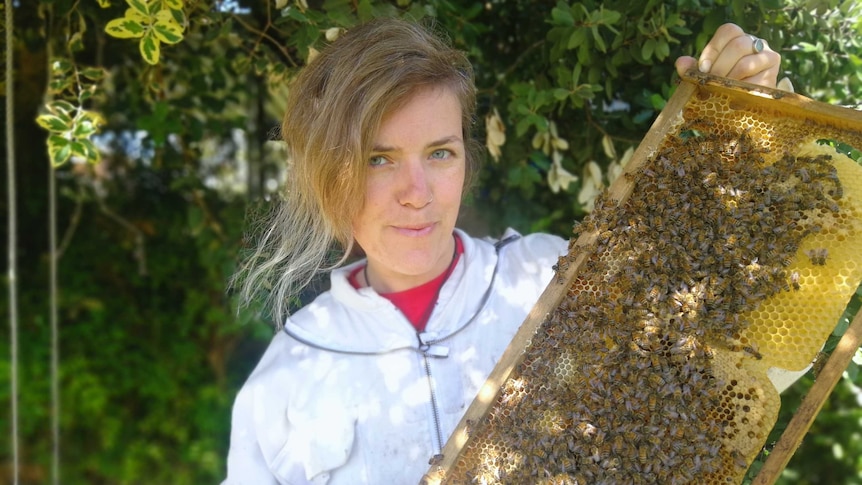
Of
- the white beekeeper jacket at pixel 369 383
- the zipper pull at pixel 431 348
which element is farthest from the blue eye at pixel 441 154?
the zipper pull at pixel 431 348

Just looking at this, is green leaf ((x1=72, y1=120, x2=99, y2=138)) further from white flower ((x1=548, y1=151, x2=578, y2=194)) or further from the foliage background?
white flower ((x1=548, y1=151, x2=578, y2=194))

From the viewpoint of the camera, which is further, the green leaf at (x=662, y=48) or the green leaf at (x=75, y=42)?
the green leaf at (x=75, y=42)

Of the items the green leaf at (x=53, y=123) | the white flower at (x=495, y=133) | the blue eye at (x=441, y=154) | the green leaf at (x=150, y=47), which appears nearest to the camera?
the blue eye at (x=441, y=154)

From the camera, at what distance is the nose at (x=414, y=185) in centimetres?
200

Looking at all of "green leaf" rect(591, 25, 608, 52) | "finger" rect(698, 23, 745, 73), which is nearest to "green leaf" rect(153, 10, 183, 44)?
"green leaf" rect(591, 25, 608, 52)

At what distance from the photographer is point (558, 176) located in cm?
279

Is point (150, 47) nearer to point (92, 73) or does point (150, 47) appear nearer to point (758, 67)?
point (92, 73)

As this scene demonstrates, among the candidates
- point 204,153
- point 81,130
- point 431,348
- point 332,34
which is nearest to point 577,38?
point 332,34

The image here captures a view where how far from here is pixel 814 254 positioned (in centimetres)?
179

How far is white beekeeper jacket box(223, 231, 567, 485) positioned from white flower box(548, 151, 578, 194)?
58cm

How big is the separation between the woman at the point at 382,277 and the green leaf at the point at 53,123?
37.9 inches

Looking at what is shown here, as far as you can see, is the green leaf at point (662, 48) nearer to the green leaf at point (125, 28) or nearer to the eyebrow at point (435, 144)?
the eyebrow at point (435, 144)

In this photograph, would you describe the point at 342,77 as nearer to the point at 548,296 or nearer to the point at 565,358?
the point at 548,296

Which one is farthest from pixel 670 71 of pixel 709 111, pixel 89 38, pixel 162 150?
pixel 89 38
